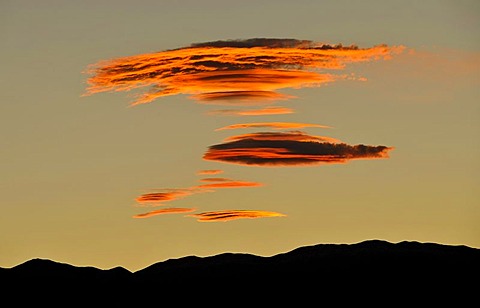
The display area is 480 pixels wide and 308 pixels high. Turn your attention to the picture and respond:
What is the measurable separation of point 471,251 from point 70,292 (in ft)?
352

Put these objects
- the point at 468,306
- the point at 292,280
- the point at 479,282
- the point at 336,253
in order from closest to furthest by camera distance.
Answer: the point at 468,306 → the point at 479,282 → the point at 292,280 → the point at 336,253

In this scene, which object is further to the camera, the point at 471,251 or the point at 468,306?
the point at 471,251

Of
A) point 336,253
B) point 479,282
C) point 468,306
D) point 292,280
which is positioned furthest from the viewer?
point 336,253

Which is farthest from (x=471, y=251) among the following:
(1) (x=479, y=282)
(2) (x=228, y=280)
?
(2) (x=228, y=280)

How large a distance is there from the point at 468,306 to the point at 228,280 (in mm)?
61579

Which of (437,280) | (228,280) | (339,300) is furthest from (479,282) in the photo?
(228,280)

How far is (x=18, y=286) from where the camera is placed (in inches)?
7766

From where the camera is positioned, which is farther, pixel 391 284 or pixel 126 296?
pixel 126 296

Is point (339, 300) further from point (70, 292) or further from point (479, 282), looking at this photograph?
point (70, 292)

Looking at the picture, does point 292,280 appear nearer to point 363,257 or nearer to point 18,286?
point 363,257

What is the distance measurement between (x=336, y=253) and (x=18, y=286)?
85157 mm

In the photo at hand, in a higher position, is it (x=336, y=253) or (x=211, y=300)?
(x=336, y=253)

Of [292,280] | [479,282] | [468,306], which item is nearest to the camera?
[468,306]

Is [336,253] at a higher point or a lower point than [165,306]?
higher
